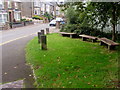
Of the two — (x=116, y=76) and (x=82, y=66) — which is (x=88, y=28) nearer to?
(x=82, y=66)

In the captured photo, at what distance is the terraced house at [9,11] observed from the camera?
33506 millimetres

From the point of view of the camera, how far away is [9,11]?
120 ft

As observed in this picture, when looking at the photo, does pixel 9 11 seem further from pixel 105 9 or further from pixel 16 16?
pixel 105 9

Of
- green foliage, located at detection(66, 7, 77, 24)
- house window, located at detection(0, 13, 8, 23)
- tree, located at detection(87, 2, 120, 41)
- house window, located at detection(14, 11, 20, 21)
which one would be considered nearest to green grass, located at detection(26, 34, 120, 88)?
tree, located at detection(87, 2, 120, 41)

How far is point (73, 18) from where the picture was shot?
60.5 ft

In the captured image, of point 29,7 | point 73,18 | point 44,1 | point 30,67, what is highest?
point 44,1

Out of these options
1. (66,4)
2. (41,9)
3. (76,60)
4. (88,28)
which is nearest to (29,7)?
(41,9)

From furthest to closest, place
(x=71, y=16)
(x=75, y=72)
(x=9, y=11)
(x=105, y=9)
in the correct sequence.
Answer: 1. (x=9, y=11)
2. (x=71, y=16)
3. (x=105, y=9)
4. (x=75, y=72)

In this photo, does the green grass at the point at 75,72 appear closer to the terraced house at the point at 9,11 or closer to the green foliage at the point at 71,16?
the green foliage at the point at 71,16

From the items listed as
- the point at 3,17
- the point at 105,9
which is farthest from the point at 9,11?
the point at 105,9

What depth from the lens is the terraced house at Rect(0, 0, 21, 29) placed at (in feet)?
110

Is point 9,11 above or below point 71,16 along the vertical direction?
above

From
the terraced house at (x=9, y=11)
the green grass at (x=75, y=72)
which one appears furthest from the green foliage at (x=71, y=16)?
the terraced house at (x=9, y=11)

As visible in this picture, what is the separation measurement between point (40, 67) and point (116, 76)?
2774 mm
